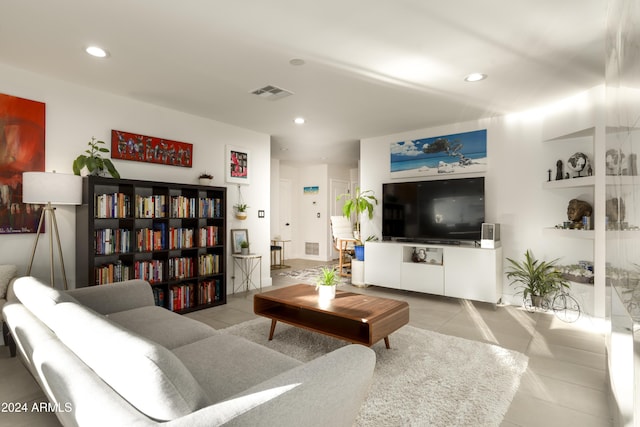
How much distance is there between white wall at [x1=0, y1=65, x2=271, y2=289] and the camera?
125 inches

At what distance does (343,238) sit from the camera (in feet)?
22.8

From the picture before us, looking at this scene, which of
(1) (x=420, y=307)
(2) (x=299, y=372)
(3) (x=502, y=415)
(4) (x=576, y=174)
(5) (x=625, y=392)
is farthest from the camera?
(1) (x=420, y=307)

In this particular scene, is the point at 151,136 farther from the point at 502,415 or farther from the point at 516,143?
the point at 516,143

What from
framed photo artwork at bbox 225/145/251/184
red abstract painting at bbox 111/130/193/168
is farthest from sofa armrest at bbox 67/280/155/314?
framed photo artwork at bbox 225/145/251/184

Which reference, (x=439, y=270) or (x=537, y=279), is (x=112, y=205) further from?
(x=537, y=279)

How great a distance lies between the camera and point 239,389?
1493mm

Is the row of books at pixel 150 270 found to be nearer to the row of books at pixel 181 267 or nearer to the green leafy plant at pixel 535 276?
the row of books at pixel 181 267

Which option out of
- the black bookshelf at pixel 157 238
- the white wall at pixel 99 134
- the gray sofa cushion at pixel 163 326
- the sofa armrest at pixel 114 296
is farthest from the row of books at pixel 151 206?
the gray sofa cushion at pixel 163 326

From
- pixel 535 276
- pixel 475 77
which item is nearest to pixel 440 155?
pixel 475 77

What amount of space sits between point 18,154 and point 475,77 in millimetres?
4430

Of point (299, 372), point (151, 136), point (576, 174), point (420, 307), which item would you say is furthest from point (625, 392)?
point (151, 136)

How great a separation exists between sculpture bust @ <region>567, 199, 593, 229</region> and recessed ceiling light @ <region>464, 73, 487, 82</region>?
6.26 ft

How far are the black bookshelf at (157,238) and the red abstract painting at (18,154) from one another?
43 cm

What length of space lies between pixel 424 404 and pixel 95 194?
140 inches
